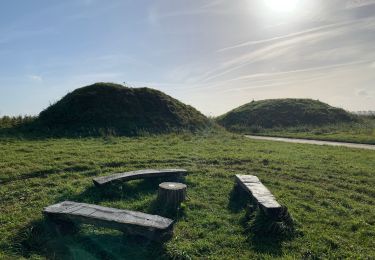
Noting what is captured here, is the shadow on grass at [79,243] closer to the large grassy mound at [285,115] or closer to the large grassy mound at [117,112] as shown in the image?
the large grassy mound at [117,112]

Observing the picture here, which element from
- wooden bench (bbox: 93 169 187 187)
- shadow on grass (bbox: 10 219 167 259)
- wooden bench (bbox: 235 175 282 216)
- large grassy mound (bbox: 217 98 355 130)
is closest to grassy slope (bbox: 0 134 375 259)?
shadow on grass (bbox: 10 219 167 259)

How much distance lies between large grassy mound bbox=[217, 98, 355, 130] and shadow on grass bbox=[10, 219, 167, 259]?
29472mm

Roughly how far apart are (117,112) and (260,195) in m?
18.3

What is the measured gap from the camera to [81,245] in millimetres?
5980

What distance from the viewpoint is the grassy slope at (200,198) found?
5840 millimetres

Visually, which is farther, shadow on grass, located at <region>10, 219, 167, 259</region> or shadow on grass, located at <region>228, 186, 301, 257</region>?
shadow on grass, located at <region>228, 186, 301, 257</region>

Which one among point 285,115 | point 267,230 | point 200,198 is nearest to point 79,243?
point 200,198

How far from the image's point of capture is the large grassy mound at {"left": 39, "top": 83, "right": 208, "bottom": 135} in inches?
855

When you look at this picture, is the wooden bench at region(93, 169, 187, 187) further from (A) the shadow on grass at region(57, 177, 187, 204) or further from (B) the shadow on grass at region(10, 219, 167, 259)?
(B) the shadow on grass at region(10, 219, 167, 259)

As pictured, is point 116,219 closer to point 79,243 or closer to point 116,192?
point 79,243

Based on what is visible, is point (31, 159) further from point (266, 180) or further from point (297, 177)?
point (297, 177)

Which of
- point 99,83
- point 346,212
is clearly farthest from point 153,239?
point 99,83

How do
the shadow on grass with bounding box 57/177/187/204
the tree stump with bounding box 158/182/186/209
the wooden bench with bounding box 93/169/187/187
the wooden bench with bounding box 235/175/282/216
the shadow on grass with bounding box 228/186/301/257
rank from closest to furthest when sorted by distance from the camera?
the shadow on grass with bounding box 228/186/301/257
the wooden bench with bounding box 235/175/282/216
the tree stump with bounding box 158/182/186/209
the shadow on grass with bounding box 57/177/187/204
the wooden bench with bounding box 93/169/187/187

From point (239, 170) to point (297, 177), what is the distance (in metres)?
1.90
